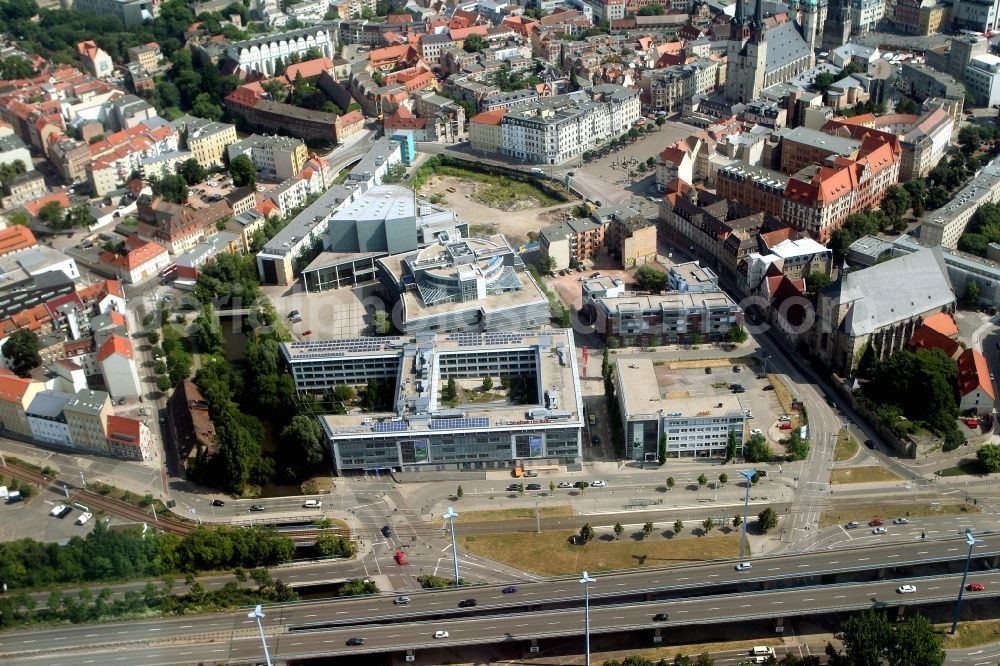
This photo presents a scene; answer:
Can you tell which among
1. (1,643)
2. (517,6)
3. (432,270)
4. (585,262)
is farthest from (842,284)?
(517,6)

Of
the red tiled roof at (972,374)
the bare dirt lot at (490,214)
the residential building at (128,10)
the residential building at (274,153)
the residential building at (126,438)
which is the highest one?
the residential building at (128,10)

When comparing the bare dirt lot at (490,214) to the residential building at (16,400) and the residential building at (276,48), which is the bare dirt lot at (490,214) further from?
the residential building at (276,48)

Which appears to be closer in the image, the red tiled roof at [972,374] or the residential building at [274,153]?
the red tiled roof at [972,374]

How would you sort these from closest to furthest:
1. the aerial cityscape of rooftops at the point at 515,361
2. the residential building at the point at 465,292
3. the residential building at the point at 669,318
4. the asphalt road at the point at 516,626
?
1. the asphalt road at the point at 516,626
2. the aerial cityscape of rooftops at the point at 515,361
3. the residential building at the point at 669,318
4. the residential building at the point at 465,292

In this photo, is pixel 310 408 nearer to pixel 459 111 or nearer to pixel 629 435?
pixel 629 435

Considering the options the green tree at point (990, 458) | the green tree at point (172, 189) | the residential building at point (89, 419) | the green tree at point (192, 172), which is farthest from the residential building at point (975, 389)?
the green tree at point (192, 172)

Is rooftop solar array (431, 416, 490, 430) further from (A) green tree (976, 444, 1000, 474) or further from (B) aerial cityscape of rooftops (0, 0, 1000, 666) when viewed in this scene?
(A) green tree (976, 444, 1000, 474)

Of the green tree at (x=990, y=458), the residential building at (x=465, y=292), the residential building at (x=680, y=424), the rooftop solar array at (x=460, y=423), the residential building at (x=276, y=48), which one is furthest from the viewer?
the residential building at (x=276, y=48)

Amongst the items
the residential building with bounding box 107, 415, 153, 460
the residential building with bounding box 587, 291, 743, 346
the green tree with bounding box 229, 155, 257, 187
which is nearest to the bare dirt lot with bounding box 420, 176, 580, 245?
the green tree with bounding box 229, 155, 257, 187
